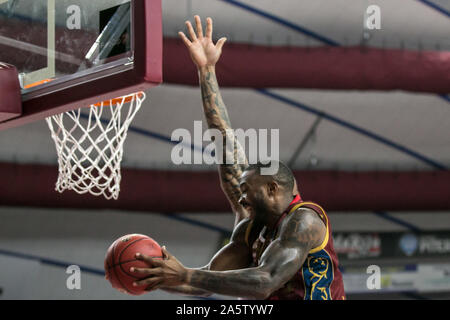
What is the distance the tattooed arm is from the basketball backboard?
3.29 ft

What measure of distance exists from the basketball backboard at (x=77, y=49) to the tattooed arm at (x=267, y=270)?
1002 millimetres

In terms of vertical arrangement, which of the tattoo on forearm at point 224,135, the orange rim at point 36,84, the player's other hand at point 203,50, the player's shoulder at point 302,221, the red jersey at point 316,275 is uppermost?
the player's other hand at point 203,50

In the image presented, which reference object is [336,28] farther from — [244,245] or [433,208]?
[244,245]

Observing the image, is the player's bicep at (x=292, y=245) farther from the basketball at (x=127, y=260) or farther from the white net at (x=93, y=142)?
the white net at (x=93, y=142)

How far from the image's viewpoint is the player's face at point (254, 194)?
375 centimetres

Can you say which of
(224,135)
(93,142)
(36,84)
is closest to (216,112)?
(224,135)

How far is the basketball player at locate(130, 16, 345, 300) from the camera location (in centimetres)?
328

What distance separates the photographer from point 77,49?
13.5 ft

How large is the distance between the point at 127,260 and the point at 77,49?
1.33 metres

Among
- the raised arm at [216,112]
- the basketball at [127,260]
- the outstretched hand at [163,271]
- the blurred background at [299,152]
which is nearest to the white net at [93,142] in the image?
the raised arm at [216,112]

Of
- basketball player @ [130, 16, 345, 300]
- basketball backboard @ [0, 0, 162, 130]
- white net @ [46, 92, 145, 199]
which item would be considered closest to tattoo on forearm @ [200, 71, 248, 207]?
basketball player @ [130, 16, 345, 300]

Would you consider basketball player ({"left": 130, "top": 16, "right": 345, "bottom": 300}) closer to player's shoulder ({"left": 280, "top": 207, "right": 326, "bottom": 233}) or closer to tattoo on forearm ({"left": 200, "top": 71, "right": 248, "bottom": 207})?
player's shoulder ({"left": 280, "top": 207, "right": 326, "bottom": 233})
